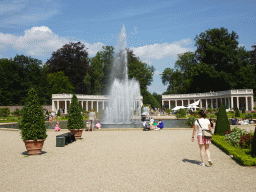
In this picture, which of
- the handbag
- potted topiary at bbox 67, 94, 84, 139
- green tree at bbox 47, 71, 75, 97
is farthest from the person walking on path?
green tree at bbox 47, 71, 75, 97

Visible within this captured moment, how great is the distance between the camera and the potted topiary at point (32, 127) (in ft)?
43.6

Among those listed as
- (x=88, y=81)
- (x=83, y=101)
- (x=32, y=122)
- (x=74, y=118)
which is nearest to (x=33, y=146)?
(x=32, y=122)

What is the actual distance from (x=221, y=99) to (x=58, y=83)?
157ft

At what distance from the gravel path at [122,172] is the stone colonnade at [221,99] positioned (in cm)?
6117

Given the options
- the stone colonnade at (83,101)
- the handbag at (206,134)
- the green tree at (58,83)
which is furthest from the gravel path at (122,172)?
the green tree at (58,83)

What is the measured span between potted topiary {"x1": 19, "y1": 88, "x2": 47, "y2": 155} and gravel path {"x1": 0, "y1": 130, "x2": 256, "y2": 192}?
60cm

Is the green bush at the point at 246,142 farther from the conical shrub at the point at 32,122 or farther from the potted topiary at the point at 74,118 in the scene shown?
the potted topiary at the point at 74,118

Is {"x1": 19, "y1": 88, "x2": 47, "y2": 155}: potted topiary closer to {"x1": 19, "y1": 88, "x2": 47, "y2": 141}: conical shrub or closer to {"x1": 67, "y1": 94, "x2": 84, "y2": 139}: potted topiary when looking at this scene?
{"x1": 19, "y1": 88, "x2": 47, "y2": 141}: conical shrub

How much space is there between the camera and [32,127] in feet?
43.6

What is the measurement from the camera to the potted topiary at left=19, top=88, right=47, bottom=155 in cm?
1330

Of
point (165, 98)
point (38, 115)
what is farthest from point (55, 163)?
point (165, 98)

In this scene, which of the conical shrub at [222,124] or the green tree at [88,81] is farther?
the green tree at [88,81]

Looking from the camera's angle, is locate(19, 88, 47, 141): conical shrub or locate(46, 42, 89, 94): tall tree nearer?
locate(19, 88, 47, 141): conical shrub

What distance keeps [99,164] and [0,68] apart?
7067 centimetres
